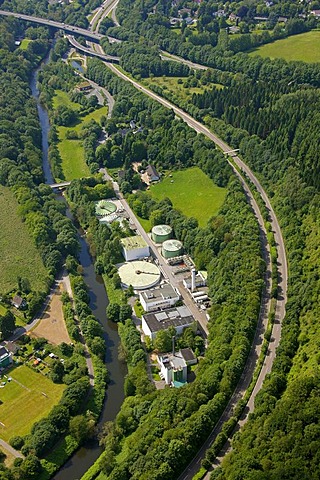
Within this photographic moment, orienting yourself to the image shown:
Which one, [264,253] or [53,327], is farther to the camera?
[264,253]

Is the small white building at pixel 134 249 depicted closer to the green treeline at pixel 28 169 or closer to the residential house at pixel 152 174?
the green treeline at pixel 28 169

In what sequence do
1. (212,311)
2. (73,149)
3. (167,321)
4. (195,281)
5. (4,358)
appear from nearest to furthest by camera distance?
(4,358) → (167,321) → (212,311) → (195,281) → (73,149)

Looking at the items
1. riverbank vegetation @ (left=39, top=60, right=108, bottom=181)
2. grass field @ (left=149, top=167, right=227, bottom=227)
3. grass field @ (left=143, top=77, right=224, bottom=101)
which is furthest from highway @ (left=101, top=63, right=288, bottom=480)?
riverbank vegetation @ (left=39, top=60, right=108, bottom=181)

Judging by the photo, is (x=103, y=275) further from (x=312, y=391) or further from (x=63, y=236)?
(x=312, y=391)

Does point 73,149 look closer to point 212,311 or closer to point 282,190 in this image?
point 282,190

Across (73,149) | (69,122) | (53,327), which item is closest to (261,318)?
(53,327)

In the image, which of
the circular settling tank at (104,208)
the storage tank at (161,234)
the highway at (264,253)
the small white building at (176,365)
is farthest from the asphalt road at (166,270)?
the highway at (264,253)
